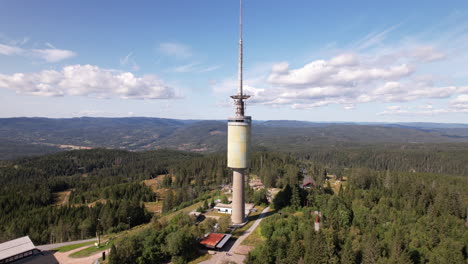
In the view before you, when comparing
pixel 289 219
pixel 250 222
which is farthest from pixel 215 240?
pixel 289 219

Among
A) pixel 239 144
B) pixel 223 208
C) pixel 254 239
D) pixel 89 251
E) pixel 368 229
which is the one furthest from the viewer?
pixel 223 208

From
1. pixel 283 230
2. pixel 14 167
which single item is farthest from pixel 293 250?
pixel 14 167


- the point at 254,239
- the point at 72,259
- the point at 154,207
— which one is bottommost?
the point at 154,207

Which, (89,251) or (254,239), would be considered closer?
(89,251)

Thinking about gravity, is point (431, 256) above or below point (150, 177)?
above

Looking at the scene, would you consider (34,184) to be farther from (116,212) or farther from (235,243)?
(235,243)

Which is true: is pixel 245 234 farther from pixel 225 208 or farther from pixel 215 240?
pixel 225 208

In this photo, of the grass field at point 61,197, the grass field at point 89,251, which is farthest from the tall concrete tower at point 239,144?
the grass field at point 61,197

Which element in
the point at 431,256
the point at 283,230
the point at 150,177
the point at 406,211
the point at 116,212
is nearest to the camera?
the point at 431,256

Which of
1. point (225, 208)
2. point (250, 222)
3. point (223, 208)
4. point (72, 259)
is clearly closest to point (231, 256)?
point (250, 222)

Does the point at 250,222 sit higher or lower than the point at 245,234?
lower

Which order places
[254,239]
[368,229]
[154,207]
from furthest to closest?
[154,207]
[368,229]
[254,239]
